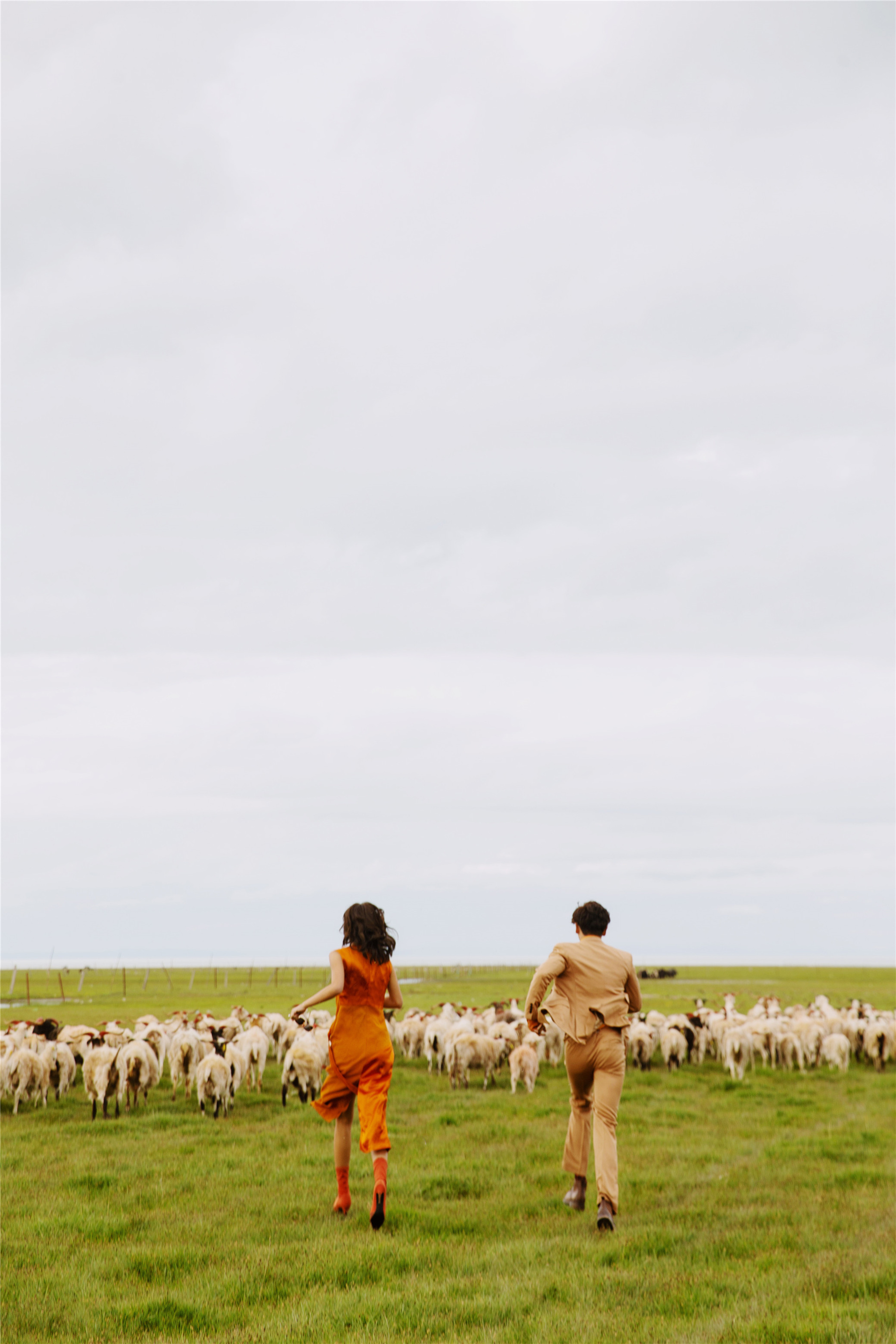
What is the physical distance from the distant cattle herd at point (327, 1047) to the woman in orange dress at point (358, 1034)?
23.5 inches

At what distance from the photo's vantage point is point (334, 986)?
27.1 feet

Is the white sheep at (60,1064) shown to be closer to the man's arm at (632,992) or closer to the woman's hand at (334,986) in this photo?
the woman's hand at (334,986)

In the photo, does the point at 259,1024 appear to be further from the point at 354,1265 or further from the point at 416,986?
the point at 416,986

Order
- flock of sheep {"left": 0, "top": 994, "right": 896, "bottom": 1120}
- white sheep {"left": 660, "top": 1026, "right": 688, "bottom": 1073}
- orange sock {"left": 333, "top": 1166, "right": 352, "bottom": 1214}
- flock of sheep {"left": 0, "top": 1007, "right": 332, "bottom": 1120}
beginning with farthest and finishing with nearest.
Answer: white sheep {"left": 660, "top": 1026, "right": 688, "bottom": 1073} < flock of sheep {"left": 0, "top": 994, "right": 896, "bottom": 1120} < flock of sheep {"left": 0, "top": 1007, "right": 332, "bottom": 1120} < orange sock {"left": 333, "top": 1166, "right": 352, "bottom": 1214}

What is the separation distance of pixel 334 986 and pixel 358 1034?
0.70 metres

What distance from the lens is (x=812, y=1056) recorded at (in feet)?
80.3

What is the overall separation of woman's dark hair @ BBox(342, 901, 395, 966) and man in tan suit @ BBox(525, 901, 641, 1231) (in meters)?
1.37

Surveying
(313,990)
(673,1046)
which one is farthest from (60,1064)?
(313,990)

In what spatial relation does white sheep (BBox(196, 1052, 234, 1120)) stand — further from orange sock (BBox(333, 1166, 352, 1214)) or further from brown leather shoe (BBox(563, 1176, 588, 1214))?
→ brown leather shoe (BBox(563, 1176, 588, 1214))

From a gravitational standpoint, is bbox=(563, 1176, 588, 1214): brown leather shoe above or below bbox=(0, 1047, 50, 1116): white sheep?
above

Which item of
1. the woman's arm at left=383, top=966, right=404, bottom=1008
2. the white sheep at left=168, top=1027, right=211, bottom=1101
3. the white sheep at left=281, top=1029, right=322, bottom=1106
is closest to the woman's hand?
the woman's arm at left=383, top=966, right=404, bottom=1008

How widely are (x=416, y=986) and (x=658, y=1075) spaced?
170 feet

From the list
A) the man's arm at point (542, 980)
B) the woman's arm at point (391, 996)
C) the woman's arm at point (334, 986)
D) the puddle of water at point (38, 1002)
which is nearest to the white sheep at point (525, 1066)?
the man's arm at point (542, 980)

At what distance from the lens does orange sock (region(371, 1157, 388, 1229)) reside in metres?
8.24
